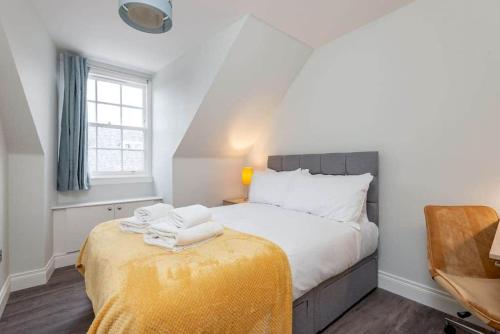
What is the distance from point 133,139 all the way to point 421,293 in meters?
3.66

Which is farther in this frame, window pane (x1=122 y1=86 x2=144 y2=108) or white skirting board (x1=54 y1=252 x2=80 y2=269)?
window pane (x1=122 y1=86 x2=144 y2=108)

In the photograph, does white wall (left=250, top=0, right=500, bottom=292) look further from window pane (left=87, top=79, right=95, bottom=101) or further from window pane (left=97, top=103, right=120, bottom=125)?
window pane (left=87, top=79, right=95, bottom=101)

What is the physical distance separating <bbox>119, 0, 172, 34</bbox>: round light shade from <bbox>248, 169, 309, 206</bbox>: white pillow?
1728mm

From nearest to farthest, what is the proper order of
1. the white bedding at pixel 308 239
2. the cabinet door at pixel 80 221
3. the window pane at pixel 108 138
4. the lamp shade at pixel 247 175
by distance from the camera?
the white bedding at pixel 308 239
the cabinet door at pixel 80 221
the window pane at pixel 108 138
the lamp shade at pixel 247 175

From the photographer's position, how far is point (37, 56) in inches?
84.8

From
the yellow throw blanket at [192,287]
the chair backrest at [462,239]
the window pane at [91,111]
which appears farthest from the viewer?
the window pane at [91,111]

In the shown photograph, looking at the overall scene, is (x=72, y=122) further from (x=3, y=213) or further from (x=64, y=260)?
(x=64, y=260)

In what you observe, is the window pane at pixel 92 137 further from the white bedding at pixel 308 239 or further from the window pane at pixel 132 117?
the white bedding at pixel 308 239

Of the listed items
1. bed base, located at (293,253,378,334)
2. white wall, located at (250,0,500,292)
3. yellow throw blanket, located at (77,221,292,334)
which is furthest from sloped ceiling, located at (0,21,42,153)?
white wall, located at (250,0,500,292)

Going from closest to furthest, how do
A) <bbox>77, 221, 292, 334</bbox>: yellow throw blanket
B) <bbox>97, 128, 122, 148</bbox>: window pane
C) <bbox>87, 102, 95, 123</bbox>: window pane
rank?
<bbox>77, 221, 292, 334</bbox>: yellow throw blanket
<bbox>87, 102, 95, 123</bbox>: window pane
<bbox>97, 128, 122, 148</bbox>: window pane

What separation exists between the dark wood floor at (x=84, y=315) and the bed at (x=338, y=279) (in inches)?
3.8

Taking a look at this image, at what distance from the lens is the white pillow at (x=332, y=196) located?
2.03 meters

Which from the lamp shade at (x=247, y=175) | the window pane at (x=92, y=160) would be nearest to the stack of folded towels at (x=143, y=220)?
the lamp shade at (x=247, y=175)

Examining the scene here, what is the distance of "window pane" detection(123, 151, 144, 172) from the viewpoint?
11.4ft
